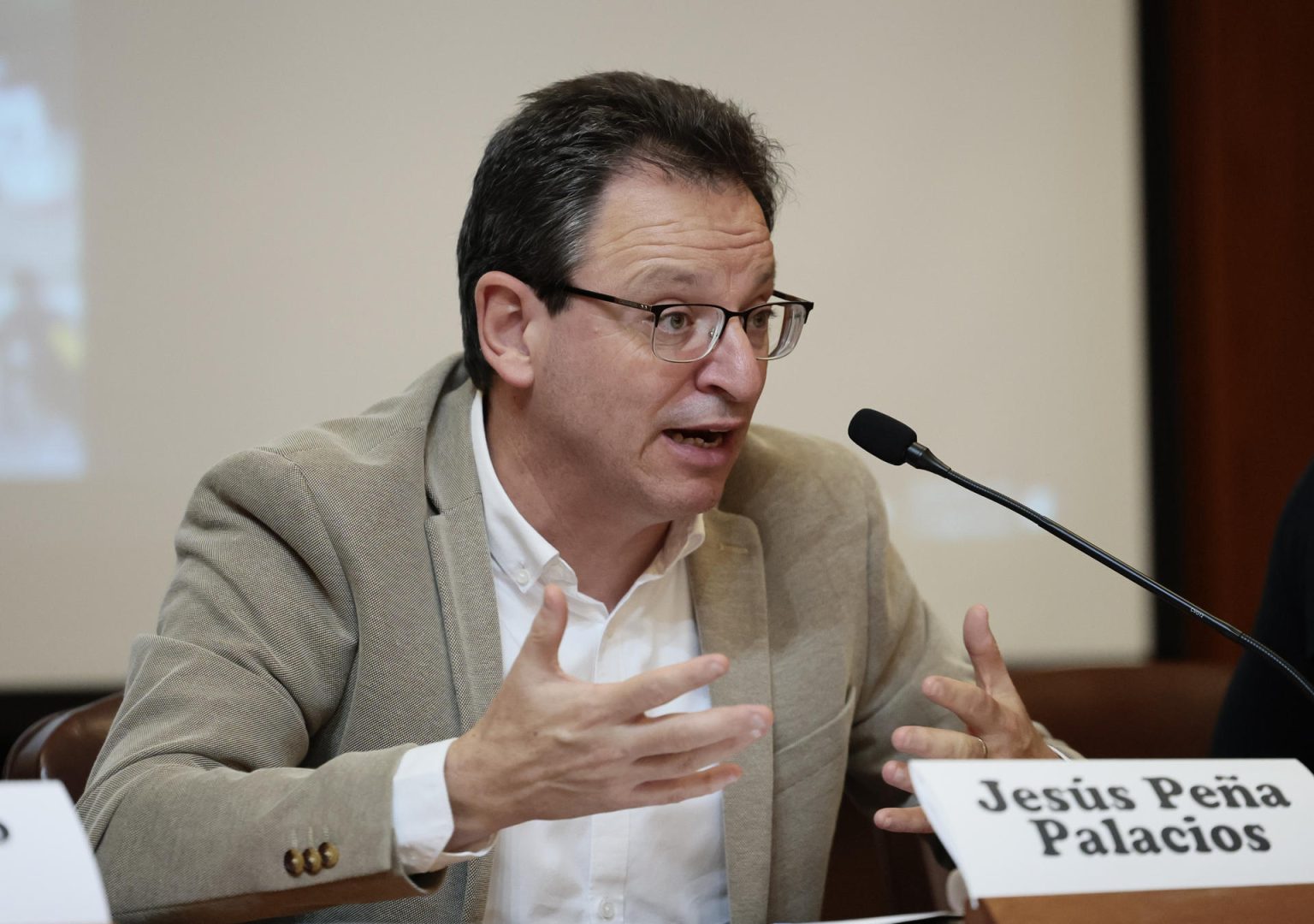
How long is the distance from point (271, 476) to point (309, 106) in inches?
70.5

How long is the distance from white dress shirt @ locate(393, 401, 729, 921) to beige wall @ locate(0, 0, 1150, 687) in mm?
1441

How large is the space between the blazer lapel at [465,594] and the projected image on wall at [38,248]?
1.66 m

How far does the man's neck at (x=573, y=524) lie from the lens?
158cm

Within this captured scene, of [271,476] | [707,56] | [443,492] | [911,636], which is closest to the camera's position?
[271,476]

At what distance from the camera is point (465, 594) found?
1.46 m

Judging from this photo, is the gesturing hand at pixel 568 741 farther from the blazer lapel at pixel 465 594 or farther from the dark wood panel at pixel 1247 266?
the dark wood panel at pixel 1247 266

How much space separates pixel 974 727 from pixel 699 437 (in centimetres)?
48

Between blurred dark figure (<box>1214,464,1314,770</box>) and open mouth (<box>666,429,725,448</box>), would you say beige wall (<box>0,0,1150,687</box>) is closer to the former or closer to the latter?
blurred dark figure (<box>1214,464,1314,770</box>)

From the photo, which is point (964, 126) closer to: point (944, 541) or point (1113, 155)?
point (1113, 155)

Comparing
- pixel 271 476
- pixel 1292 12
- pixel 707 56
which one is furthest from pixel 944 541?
pixel 271 476

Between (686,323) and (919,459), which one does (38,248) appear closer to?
(686,323)

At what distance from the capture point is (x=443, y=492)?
154cm

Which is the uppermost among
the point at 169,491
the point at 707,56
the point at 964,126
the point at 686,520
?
the point at 707,56

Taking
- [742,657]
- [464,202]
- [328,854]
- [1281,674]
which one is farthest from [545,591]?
[464,202]
